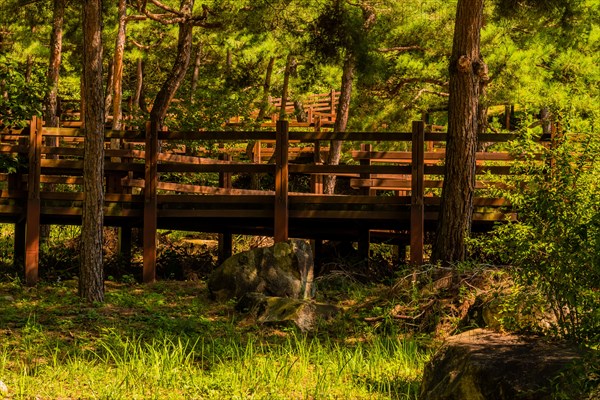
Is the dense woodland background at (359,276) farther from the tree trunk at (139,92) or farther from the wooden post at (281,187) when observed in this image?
the tree trunk at (139,92)

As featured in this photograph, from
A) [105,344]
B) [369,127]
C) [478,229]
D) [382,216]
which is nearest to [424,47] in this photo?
[369,127]

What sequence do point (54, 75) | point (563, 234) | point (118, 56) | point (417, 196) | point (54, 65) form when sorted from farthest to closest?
1. point (118, 56)
2. point (54, 65)
3. point (54, 75)
4. point (417, 196)
5. point (563, 234)

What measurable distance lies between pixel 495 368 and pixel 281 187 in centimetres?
851

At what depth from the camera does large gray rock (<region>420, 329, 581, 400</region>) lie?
22.9 ft

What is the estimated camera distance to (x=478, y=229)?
17078 mm

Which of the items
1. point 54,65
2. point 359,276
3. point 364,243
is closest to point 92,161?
point 359,276

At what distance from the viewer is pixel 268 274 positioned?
541 inches

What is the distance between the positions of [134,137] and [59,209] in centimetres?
162

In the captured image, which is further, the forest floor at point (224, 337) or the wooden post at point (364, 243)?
the wooden post at point (364, 243)

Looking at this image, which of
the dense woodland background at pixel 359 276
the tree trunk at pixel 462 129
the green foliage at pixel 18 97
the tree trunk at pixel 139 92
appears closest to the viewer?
the dense woodland background at pixel 359 276

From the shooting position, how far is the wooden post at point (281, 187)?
15297 millimetres

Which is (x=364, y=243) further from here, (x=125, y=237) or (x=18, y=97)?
(x=18, y=97)

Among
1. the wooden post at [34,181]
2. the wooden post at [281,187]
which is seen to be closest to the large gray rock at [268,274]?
the wooden post at [281,187]

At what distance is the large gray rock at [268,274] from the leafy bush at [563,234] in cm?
518
